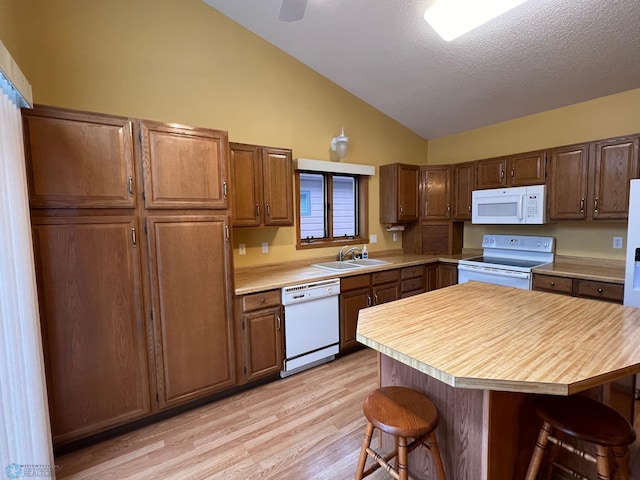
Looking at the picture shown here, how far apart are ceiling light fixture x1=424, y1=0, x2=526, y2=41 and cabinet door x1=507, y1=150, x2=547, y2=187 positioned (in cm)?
182

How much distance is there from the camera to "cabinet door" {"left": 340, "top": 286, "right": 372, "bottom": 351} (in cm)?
297

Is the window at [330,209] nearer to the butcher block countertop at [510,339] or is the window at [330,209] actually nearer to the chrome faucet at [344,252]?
the chrome faucet at [344,252]

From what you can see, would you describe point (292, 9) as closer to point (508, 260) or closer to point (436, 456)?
point (436, 456)

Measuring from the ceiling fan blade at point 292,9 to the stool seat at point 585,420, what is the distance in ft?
7.66

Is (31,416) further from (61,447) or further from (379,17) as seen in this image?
(379,17)

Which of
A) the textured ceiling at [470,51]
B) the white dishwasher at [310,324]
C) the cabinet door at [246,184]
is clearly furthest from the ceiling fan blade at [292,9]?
the white dishwasher at [310,324]

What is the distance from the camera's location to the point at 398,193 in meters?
3.81

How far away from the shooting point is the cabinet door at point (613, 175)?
2.61m

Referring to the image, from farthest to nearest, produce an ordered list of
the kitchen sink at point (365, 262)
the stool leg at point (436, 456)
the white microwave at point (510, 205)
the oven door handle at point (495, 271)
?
the kitchen sink at point (365, 262) < the white microwave at point (510, 205) < the oven door handle at point (495, 271) < the stool leg at point (436, 456)

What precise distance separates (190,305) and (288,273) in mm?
1037

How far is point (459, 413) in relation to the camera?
4.31ft

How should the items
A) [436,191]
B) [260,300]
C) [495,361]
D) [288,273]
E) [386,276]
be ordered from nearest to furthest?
[495,361], [260,300], [288,273], [386,276], [436,191]

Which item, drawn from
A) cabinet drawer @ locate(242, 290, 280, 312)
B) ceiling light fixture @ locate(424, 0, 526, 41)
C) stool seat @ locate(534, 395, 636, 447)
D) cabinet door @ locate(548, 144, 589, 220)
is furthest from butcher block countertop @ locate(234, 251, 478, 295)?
ceiling light fixture @ locate(424, 0, 526, 41)

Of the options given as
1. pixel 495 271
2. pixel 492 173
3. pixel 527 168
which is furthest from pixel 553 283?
pixel 492 173
